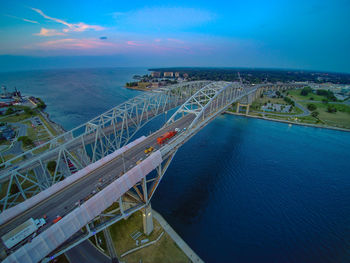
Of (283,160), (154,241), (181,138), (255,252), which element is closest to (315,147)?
(283,160)

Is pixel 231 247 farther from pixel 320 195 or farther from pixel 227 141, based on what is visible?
pixel 227 141

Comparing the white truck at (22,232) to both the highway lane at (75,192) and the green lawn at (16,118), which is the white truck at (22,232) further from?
the green lawn at (16,118)

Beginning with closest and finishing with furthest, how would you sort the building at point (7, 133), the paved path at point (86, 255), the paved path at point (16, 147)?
the paved path at point (86, 255) < the paved path at point (16, 147) < the building at point (7, 133)

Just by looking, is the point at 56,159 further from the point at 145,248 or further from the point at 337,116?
the point at 337,116

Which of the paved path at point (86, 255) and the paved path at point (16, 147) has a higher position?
the paved path at point (16, 147)

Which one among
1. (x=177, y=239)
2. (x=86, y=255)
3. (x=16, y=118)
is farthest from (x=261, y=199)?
(x=16, y=118)

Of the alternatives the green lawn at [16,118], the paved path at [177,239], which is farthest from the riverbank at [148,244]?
the green lawn at [16,118]
